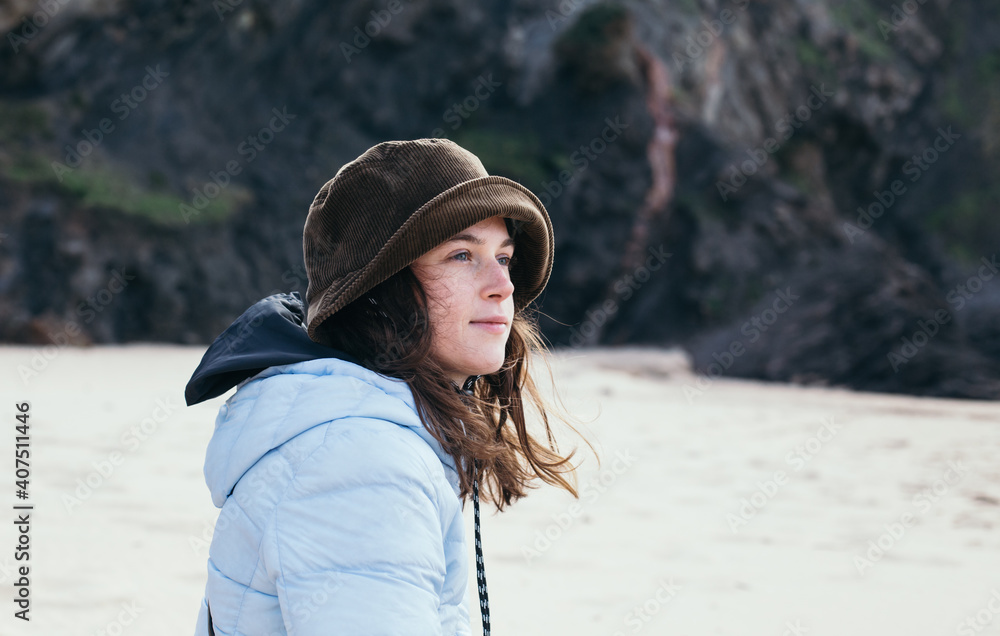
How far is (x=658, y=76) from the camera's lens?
38.4 feet

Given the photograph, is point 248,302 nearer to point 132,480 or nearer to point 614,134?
point 614,134

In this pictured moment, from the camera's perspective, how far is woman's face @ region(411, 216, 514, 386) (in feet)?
4.62

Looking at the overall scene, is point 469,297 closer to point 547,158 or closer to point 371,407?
point 371,407

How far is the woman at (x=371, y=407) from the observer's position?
110 cm

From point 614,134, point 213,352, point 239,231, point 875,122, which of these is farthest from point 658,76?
point 213,352

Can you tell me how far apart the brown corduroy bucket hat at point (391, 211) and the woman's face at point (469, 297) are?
0.08 m

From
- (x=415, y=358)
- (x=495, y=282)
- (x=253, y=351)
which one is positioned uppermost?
(x=495, y=282)

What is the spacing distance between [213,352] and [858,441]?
4468 mm

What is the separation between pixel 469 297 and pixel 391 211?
8.1 inches

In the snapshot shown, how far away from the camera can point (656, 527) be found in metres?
3.42

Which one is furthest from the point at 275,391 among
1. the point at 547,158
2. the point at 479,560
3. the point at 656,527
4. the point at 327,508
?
the point at 547,158

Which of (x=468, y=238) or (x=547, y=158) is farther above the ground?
(x=468, y=238)

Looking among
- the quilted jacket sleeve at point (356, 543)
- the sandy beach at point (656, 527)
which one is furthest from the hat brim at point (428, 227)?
the sandy beach at point (656, 527)

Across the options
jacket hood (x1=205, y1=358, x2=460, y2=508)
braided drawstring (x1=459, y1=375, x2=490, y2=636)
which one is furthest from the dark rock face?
jacket hood (x1=205, y1=358, x2=460, y2=508)
